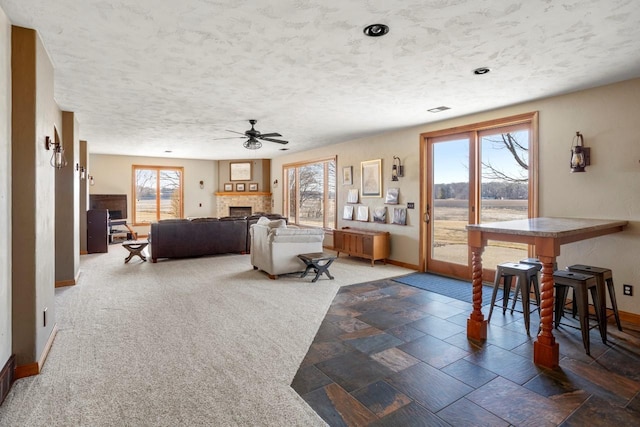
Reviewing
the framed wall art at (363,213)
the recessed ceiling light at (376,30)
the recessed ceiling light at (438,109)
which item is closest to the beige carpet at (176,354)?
the framed wall art at (363,213)

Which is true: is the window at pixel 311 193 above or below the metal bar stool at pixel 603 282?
above

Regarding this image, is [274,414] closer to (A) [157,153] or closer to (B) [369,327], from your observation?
(B) [369,327]

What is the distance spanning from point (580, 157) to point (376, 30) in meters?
2.74

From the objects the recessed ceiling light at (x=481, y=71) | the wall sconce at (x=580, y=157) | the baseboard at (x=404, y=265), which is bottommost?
the baseboard at (x=404, y=265)

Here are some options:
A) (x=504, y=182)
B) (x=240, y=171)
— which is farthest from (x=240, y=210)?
(x=504, y=182)

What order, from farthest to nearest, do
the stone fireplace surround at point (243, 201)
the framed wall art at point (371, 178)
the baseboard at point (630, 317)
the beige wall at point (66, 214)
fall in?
the stone fireplace surround at point (243, 201) < the framed wall art at point (371, 178) < the beige wall at point (66, 214) < the baseboard at point (630, 317)

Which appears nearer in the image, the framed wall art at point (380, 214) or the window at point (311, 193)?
the framed wall art at point (380, 214)

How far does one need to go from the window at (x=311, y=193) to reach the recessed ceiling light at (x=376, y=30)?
200 inches

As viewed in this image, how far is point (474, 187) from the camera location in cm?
493

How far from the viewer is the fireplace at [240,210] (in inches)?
422

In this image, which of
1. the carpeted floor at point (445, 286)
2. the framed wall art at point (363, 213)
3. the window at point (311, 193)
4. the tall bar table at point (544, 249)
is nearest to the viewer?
the tall bar table at point (544, 249)

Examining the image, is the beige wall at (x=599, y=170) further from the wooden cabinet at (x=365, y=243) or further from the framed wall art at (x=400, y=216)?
the wooden cabinet at (x=365, y=243)

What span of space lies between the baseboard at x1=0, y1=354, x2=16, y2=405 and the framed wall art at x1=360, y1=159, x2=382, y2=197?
5.39 metres

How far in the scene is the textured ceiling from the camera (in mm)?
2197
